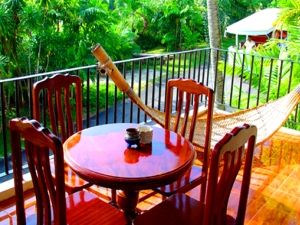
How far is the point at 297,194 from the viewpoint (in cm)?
268

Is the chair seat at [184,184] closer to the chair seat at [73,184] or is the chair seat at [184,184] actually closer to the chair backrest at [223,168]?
the chair seat at [73,184]

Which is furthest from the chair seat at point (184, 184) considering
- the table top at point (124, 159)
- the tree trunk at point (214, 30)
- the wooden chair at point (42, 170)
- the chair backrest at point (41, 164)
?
→ the tree trunk at point (214, 30)

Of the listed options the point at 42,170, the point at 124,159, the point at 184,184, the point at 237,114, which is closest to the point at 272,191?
the point at 237,114

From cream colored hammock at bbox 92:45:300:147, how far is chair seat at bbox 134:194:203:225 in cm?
87

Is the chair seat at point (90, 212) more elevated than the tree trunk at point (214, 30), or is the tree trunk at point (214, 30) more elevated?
the tree trunk at point (214, 30)

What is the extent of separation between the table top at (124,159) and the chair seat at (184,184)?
239 millimetres

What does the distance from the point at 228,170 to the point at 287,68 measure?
12.3ft

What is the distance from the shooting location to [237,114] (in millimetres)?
3256

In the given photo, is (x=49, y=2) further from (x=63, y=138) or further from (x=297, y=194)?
(x=297, y=194)

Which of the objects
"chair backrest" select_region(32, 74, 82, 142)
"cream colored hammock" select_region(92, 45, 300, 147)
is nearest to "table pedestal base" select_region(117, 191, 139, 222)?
"chair backrest" select_region(32, 74, 82, 142)

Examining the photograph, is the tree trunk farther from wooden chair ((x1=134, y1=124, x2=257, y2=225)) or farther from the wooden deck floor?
wooden chair ((x1=134, y1=124, x2=257, y2=225))

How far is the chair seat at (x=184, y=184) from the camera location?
6.46ft

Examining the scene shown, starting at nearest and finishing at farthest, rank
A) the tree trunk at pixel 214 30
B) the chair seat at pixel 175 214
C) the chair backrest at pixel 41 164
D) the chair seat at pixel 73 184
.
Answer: the chair backrest at pixel 41 164 < the chair seat at pixel 175 214 < the chair seat at pixel 73 184 < the tree trunk at pixel 214 30

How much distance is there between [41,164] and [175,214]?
735 mm
